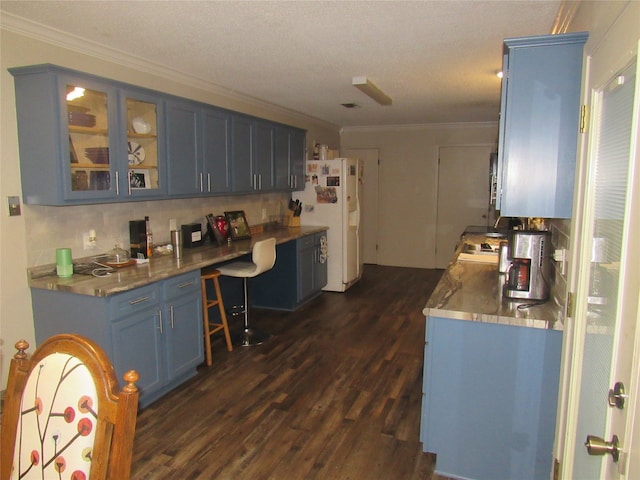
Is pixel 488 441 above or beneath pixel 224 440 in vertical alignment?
above

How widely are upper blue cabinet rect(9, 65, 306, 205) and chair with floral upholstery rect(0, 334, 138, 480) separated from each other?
1.71 m

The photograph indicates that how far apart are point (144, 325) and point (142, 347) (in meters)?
0.14

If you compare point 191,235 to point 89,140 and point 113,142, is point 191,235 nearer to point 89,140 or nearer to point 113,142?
point 113,142

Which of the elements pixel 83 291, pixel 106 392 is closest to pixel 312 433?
pixel 83 291

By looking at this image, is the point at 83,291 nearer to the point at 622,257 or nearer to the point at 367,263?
the point at 622,257

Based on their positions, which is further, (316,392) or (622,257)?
(316,392)

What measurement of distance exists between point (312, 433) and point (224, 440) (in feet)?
1.70

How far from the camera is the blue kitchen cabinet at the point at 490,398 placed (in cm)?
210

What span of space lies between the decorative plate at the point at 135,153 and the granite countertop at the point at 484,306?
7.44ft

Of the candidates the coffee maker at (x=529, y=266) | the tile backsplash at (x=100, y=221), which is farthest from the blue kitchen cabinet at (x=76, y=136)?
the coffee maker at (x=529, y=266)

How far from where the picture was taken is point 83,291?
258 cm

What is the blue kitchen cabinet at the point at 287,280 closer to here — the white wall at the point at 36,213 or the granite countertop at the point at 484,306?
the white wall at the point at 36,213

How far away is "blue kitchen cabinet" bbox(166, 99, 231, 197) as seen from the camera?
353cm

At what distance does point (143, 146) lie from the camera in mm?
3299
